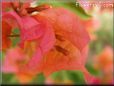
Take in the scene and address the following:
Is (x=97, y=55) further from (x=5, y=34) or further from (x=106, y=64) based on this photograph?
(x=5, y=34)

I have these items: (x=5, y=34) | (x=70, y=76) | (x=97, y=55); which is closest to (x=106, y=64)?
(x=97, y=55)

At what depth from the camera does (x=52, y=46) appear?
1.39 metres

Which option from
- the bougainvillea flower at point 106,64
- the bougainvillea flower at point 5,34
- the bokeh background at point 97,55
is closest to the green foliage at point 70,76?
the bokeh background at point 97,55

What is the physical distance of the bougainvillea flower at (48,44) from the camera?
138 centimetres

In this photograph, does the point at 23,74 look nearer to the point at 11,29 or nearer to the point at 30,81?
the point at 30,81

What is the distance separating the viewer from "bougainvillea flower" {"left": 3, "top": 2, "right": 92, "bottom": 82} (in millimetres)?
1377

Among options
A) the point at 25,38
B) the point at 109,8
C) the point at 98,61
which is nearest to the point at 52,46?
the point at 25,38

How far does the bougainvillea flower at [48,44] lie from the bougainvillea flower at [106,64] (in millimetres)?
81

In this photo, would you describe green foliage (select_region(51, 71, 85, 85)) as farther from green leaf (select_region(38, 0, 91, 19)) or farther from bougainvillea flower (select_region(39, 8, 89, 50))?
green leaf (select_region(38, 0, 91, 19))

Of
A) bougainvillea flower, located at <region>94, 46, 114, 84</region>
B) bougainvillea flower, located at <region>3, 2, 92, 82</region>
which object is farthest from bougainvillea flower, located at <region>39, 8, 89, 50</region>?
bougainvillea flower, located at <region>94, 46, 114, 84</region>

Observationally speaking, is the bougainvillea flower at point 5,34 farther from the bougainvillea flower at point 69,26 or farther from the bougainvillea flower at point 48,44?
the bougainvillea flower at point 69,26

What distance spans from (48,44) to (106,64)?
0.35 meters

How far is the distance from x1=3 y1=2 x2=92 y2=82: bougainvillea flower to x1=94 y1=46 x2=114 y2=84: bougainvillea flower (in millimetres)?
81

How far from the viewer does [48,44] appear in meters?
1.39
